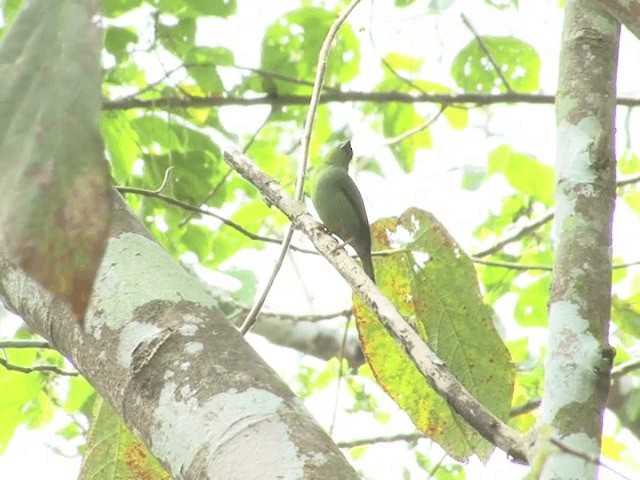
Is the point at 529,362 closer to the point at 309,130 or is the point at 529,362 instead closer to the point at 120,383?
the point at 309,130

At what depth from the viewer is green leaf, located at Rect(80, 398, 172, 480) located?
1.79 meters

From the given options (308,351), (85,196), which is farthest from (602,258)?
(308,351)

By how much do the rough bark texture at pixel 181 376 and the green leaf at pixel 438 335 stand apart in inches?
28.5

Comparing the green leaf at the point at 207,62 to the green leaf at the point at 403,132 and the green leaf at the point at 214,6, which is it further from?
the green leaf at the point at 403,132

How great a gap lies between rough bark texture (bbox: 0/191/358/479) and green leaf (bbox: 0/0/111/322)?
0.61m

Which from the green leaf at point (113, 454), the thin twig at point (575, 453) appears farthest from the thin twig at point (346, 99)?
the thin twig at point (575, 453)

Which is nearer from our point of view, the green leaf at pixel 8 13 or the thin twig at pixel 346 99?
the green leaf at pixel 8 13

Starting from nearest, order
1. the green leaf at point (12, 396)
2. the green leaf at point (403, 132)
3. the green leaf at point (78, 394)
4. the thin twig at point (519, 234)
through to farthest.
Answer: the green leaf at point (12, 396), the green leaf at point (78, 394), the thin twig at point (519, 234), the green leaf at point (403, 132)

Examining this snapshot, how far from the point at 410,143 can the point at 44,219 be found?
388 centimetres

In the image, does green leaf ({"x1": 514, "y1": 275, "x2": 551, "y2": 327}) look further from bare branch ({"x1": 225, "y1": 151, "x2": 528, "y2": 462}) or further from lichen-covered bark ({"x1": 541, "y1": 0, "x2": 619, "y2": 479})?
bare branch ({"x1": 225, "y1": 151, "x2": 528, "y2": 462})

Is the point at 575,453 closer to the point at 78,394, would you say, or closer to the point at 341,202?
the point at 341,202

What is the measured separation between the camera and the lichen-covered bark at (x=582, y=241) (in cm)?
117

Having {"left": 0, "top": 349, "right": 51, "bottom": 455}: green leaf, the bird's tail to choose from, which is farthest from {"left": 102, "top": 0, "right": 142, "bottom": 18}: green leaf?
the bird's tail

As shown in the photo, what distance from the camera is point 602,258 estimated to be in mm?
1395
